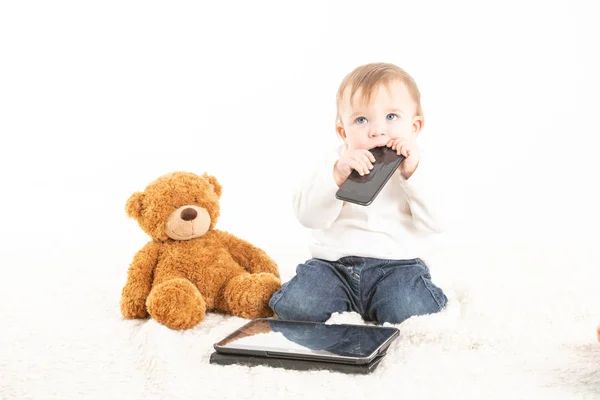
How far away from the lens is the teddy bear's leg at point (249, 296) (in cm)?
138

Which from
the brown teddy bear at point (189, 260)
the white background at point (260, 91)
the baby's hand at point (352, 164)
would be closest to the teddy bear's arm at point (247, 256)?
the brown teddy bear at point (189, 260)

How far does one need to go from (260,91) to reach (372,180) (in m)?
1.19

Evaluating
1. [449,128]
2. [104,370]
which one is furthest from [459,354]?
[449,128]

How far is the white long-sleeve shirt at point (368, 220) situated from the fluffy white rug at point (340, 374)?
104mm

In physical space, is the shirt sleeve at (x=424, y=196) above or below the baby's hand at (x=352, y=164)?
below

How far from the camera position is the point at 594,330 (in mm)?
1262

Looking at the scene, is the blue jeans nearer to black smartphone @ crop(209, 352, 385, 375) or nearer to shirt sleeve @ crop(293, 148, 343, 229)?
shirt sleeve @ crop(293, 148, 343, 229)

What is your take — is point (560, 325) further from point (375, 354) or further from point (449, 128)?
point (449, 128)

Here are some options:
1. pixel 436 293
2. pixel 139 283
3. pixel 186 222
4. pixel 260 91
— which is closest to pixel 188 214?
pixel 186 222

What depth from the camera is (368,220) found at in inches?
56.2

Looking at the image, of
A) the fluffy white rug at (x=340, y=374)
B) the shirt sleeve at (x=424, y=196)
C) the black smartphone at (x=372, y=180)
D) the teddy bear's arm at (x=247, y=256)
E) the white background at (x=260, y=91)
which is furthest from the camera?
the white background at (x=260, y=91)

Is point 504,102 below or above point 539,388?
above

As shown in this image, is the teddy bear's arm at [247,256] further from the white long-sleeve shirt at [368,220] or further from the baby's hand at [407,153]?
the baby's hand at [407,153]

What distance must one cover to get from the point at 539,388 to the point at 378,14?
154 cm
